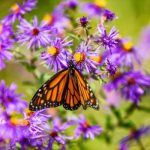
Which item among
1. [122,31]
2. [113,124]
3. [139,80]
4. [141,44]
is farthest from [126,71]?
[122,31]

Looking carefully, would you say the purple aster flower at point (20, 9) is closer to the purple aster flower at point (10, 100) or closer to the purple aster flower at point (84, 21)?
the purple aster flower at point (10, 100)

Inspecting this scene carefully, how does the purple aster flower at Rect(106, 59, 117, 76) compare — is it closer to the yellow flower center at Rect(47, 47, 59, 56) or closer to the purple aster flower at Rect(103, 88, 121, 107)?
the yellow flower center at Rect(47, 47, 59, 56)

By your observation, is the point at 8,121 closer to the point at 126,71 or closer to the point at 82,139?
the point at 82,139

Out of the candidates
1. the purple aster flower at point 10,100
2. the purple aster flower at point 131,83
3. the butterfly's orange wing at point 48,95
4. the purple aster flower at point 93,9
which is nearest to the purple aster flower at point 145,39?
the purple aster flower at point 93,9

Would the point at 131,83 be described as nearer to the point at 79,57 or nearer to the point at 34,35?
the point at 34,35

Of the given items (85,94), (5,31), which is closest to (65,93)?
(85,94)

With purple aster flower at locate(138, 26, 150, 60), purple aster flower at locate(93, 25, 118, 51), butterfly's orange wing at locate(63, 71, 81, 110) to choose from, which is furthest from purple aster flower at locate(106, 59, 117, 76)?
purple aster flower at locate(138, 26, 150, 60)

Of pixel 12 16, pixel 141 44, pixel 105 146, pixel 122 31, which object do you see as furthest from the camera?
pixel 122 31

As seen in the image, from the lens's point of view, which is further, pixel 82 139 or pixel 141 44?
pixel 141 44
